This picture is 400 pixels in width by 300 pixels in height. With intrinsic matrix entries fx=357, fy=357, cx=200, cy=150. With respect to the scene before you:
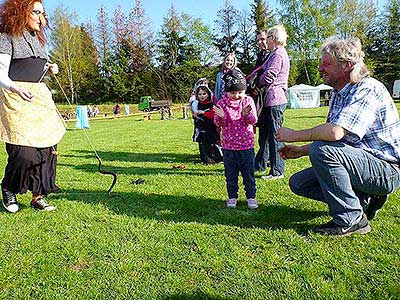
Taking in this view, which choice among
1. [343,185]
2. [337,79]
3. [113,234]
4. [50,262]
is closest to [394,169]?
[343,185]

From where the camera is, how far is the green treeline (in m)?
39.7

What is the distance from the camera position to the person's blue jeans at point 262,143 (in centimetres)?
439

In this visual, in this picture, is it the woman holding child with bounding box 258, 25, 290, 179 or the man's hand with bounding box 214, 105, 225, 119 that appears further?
the woman holding child with bounding box 258, 25, 290, 179

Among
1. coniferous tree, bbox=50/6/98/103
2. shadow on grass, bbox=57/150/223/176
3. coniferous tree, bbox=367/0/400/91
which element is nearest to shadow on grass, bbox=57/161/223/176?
shadow on grass, bbox=57/150/223/176

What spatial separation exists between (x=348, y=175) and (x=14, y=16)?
9.72 feet

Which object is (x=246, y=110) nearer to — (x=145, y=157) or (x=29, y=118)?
(x=29, y=118)

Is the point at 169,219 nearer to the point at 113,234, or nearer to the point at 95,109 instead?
the point at 113,234

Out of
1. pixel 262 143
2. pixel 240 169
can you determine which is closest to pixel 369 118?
pixel 240 169

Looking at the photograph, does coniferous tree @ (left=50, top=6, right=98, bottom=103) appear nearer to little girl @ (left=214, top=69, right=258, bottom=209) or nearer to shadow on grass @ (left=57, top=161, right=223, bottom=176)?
shadow on grass @ (left=57, top=161, right=223, bottom=176)

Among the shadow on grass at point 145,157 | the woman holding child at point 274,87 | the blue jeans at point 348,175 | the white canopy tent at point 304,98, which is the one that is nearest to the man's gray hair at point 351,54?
the blue jeans at point 348,175

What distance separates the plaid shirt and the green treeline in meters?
38.2

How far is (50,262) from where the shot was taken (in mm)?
2348

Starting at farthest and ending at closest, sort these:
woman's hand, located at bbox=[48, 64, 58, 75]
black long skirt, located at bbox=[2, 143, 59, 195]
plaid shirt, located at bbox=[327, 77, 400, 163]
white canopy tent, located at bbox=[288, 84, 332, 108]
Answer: white canopy tent, located at bbox=[288, 84, 332, 108], woman's hand, located at bbox=[48, 64, 58, 75], black long skirt, located at bbox=[2, 143, 59, 195], plaid shirt, located at bbox=[327, 77, 400, 163]

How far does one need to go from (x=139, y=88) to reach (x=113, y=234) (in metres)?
41.6
